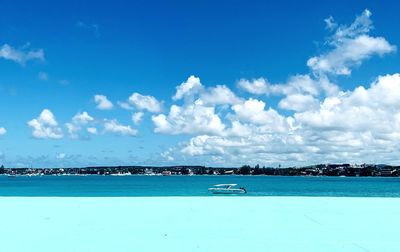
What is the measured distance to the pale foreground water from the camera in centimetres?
523

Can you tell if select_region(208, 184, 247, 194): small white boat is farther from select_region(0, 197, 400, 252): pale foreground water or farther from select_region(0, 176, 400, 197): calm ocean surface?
select_region(0, 197, 400, 252): pale foreground water

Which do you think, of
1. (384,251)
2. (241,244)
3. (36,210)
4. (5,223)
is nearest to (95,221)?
(5,223)

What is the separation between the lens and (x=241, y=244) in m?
5.29

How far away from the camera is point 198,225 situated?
6.56 meters

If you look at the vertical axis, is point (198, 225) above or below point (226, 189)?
above

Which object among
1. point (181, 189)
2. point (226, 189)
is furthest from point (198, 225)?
point (181, 189)

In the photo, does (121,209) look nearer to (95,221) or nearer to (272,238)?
(95,221)

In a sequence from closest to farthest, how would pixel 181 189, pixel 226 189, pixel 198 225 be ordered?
pixel 198 225, pixel 226 189, pixel 181 189

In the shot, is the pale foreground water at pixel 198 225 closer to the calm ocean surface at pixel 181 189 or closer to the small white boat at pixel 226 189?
the small white boat at pixel 226 189

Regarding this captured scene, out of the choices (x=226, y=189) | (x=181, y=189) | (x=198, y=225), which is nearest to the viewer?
(x=198, y=225)

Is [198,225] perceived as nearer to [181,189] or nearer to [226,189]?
[226,189]

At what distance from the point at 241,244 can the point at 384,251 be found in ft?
5.25

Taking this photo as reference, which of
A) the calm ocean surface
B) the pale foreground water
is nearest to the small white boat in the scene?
the calm ocean surface

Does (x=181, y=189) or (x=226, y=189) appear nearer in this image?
(x=226, y=189)
